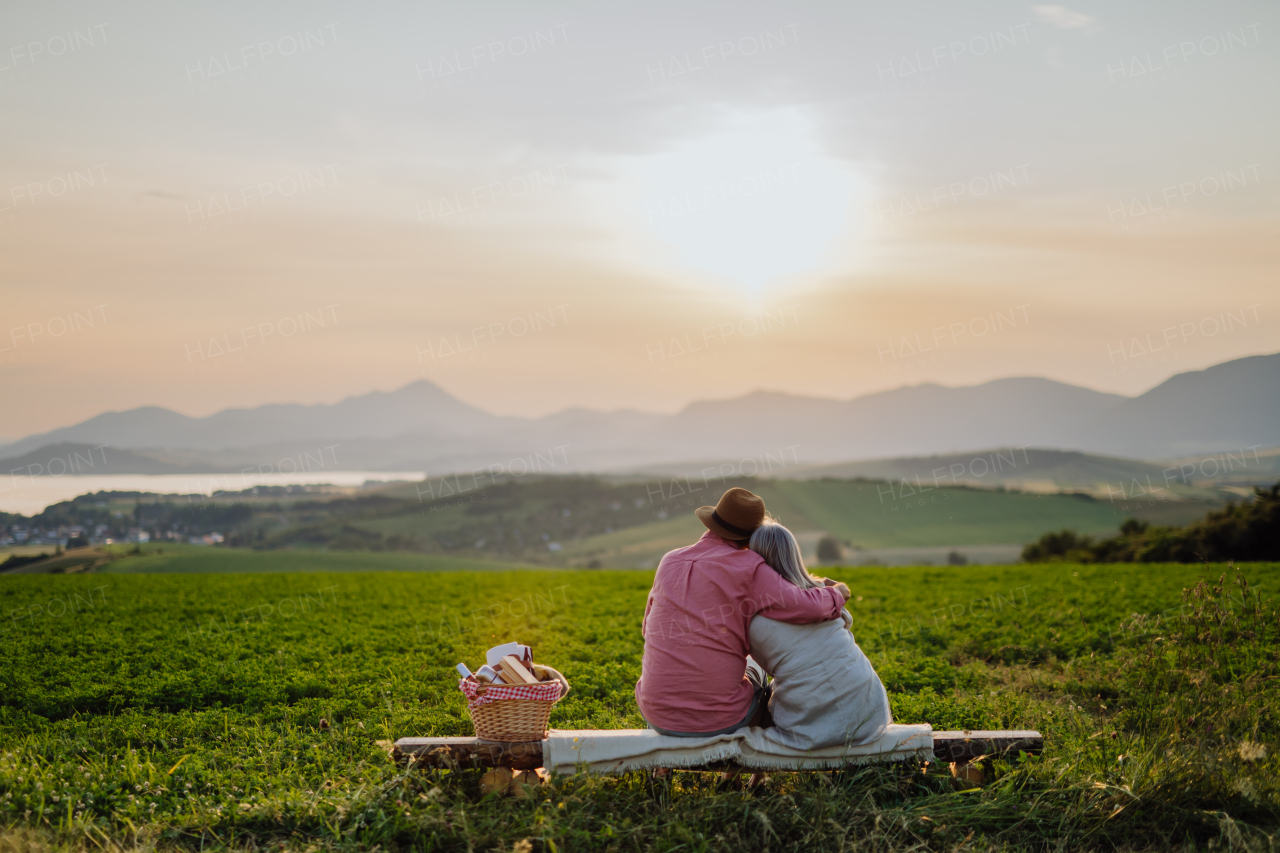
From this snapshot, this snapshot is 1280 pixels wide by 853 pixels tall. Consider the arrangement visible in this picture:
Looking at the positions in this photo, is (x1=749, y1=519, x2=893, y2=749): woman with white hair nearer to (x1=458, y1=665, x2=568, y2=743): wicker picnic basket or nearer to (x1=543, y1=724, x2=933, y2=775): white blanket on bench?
(x1=543, y1=724, x2=933, y2=775): white blanket on bench

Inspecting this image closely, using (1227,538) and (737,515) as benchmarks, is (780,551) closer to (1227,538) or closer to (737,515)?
(737,515)

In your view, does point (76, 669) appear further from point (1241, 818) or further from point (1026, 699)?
point (1241, 818)

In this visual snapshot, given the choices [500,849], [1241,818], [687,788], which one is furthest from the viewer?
[687,788]

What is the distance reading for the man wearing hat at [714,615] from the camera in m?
4.62

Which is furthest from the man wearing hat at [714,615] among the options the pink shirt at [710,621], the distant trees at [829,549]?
the distant trees at [829,549]

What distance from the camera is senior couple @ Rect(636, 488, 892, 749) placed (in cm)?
464

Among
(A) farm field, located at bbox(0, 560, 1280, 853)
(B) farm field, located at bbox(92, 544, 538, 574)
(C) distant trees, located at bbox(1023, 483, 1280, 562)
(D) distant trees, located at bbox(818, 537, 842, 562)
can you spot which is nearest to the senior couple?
(A) farm field, located at bbox(0, 560, 1280, 853)

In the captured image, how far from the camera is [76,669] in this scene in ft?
27.0

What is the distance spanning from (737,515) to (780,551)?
354mm

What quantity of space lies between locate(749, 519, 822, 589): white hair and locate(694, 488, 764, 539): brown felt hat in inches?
2.8

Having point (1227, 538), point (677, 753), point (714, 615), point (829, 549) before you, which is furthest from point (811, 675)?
point (829, 549)

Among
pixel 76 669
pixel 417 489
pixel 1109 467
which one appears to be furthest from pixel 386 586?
pixel 1109 467

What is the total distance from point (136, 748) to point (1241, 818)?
7938 millimetres

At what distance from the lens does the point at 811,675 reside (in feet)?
15.3
